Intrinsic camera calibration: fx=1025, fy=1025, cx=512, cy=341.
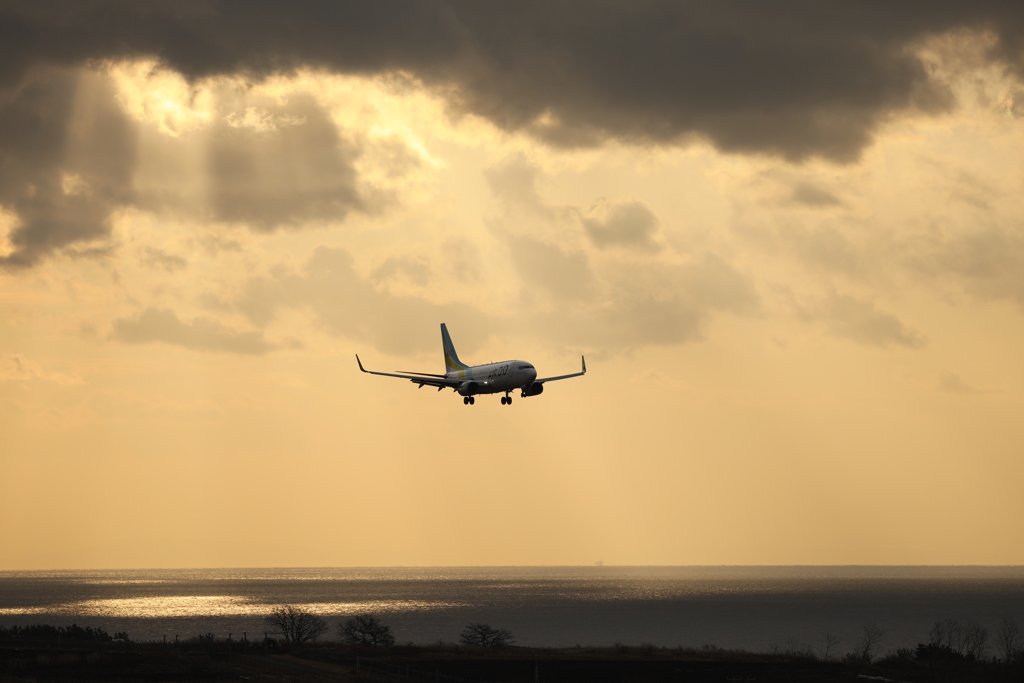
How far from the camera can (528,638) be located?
177 meters

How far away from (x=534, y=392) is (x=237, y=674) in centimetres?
3223

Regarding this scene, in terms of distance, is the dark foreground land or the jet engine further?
the jet engine

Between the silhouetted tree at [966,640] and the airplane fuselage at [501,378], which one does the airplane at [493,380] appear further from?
the silhouetted tree at [966,640]

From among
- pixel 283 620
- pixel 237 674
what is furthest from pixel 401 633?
pixel 237 674

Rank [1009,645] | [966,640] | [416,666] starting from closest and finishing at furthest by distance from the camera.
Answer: [416,666], [1009,645], [966,640]

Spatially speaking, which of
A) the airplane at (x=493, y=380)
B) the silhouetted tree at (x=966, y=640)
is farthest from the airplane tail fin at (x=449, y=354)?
the silhouetted tree at (x=966, y=640)

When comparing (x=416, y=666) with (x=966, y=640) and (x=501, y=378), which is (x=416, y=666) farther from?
(x=966, y=640)

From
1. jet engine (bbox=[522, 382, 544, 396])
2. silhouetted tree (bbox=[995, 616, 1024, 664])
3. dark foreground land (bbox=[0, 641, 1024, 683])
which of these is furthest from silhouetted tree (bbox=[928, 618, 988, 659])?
jet engine (bbox=[522, 382, 544, 396])

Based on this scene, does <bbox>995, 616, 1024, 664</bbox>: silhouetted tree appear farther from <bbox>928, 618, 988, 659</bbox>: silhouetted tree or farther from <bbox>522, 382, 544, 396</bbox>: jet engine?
<bbox>522, 382, 544, 396</bbox>: jet engine

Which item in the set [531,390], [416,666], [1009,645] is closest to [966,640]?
[1009,645]

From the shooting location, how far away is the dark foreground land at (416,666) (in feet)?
242

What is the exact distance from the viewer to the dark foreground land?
7388 cm

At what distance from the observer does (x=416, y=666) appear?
8525cm

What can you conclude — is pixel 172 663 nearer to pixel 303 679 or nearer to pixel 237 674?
pixel 237 674
